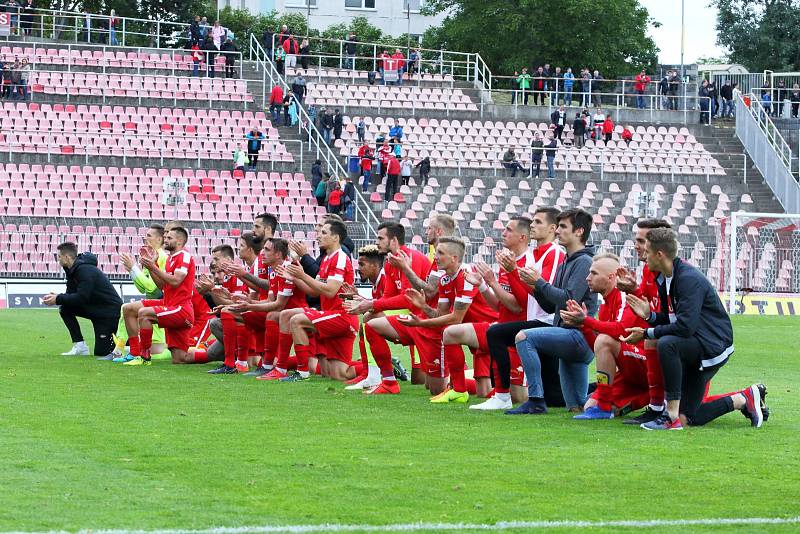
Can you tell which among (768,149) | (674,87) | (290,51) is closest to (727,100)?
(674,87)

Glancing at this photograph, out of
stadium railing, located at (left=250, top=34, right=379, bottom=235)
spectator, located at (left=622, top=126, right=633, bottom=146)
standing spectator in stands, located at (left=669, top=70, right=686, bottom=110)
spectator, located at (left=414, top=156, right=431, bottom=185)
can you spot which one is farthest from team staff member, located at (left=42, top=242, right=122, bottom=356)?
standing spectator in stands, located at (left=669, top=70, right=686, bottom=110)

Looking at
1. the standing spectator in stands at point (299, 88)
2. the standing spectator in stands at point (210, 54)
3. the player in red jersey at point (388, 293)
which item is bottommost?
the player in red jersey at point (388, 293)

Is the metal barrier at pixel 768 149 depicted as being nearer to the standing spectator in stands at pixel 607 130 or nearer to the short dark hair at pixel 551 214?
the standing spectator in stands at pixel 607 130

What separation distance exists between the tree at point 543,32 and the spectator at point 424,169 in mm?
28126

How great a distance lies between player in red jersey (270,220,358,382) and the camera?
15250mm

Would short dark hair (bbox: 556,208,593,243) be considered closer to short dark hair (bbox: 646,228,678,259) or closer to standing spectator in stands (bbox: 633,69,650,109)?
short dark hair (bbox: 646,228,678,259)

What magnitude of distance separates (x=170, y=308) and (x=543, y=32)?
5655 centimetres

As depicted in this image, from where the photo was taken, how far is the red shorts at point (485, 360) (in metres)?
12.7

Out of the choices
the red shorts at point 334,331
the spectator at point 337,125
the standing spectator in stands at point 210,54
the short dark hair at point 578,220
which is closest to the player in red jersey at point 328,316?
the red shorts at point 334,331

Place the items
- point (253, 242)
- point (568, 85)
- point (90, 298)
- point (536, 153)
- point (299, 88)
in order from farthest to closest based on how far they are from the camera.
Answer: point (568, 85) < point (299, 88) < point (536, 153) < point (90, 298) < point (253, 242)

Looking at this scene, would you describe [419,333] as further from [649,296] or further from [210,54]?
[210,54]

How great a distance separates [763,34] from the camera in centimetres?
7838

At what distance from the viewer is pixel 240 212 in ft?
131

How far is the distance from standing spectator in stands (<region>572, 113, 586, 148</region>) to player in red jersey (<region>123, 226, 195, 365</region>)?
31925mm
